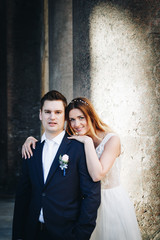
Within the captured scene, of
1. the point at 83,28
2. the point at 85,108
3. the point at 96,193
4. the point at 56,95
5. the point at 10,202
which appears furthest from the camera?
the point at 10,202

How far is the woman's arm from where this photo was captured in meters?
1.78

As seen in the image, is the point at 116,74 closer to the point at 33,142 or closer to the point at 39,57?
the point at 33,142

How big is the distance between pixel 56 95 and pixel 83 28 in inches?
43.4

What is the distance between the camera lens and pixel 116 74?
2.32 m

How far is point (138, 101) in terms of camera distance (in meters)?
2.27

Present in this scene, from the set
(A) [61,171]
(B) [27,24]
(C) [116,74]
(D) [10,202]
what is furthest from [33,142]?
(B) [27,24]

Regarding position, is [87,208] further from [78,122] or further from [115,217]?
[78,122]

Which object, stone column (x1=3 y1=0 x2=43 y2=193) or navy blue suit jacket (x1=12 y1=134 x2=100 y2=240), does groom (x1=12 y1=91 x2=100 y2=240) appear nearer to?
navy blue suit jacket (x1=12 y1=134 x2=100 y2=240)

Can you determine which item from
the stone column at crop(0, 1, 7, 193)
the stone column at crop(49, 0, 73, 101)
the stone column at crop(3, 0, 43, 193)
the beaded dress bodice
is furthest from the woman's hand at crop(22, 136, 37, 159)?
the stone column at crop(0, 1, 7, 193)

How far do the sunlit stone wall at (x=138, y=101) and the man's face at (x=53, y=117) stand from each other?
0.67 m

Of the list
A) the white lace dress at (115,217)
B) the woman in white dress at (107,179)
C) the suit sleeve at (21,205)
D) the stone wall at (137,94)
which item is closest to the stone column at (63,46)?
the stone wall at (137,94)

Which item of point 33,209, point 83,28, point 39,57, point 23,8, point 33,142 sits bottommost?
point 33,209

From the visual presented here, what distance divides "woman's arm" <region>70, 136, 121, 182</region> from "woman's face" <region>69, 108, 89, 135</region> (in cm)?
27

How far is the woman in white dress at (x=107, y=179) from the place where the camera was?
1.99 m
